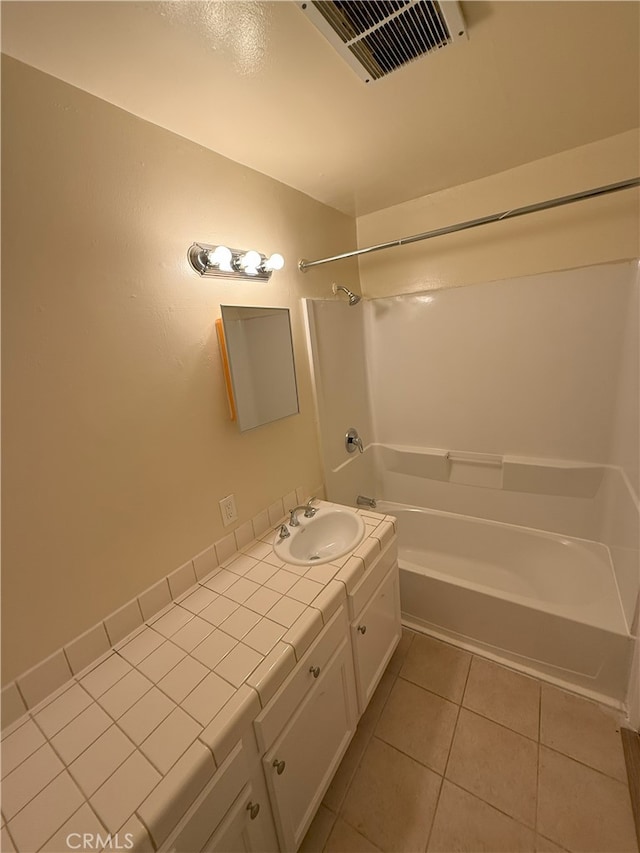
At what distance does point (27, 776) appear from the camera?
0.72 metres

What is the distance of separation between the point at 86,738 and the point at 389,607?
113cm

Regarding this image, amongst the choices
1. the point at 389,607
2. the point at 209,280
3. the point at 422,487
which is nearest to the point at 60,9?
the point at 209,280

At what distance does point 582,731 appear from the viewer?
1335 mm

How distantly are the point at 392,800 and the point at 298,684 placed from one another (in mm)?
737

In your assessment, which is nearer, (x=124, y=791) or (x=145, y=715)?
(x=124, y=791)

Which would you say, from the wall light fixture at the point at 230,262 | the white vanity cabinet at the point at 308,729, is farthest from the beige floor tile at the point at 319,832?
the wall light fixture at the point at 230,262

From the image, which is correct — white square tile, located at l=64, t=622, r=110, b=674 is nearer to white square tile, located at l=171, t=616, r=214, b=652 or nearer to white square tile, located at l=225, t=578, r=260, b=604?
white square tile, located at l=171, t=616, r=214, b=652

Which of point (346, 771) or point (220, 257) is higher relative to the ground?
point (220, 257)

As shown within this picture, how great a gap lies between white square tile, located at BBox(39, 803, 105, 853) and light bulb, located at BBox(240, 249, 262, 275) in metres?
1.53

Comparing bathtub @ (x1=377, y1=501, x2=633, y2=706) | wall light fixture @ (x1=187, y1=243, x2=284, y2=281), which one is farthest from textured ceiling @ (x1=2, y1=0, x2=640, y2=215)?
bathtub @ (x1=377, y1=501, x2=633, y2=706)

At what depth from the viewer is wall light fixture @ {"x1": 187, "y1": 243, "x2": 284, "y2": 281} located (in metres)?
1.19

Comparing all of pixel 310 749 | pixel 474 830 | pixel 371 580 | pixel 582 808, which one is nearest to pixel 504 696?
pixel 582 808

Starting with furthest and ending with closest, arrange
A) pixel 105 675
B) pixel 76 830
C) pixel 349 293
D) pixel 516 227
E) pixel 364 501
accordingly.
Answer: pixel 364 501, pixel 349 293, pixel 516 227, pixel 105 675, pixel 76 830

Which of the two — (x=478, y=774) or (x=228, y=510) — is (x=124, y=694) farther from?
(x=478, y=774)
